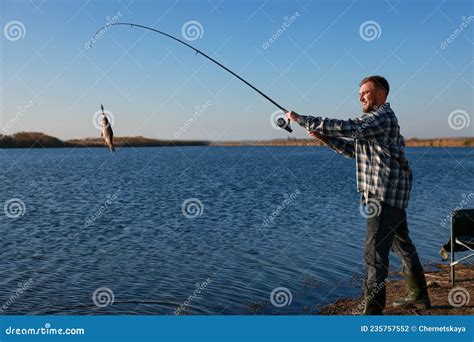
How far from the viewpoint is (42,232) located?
1567 cm

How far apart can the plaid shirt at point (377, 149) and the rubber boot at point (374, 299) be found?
89 centimetres

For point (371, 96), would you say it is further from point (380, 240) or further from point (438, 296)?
point (438, 296)

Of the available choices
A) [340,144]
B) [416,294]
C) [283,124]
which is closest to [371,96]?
[340,144]

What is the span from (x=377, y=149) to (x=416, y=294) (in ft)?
6.06

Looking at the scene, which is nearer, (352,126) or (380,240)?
(352,126)

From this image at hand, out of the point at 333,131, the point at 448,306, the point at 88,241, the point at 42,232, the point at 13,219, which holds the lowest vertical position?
the point at 448,306

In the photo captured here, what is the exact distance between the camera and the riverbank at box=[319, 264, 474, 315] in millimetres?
6066

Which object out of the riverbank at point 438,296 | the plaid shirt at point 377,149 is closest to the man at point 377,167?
the plaid shirt at point 377,149

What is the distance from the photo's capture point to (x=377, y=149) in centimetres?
536

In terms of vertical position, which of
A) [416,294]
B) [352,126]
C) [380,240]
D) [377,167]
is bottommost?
[416,294]

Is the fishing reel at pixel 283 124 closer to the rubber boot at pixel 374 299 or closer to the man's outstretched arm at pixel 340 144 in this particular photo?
the man's outstretched arm at pixel 340 144

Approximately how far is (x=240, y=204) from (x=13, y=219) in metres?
8.86
